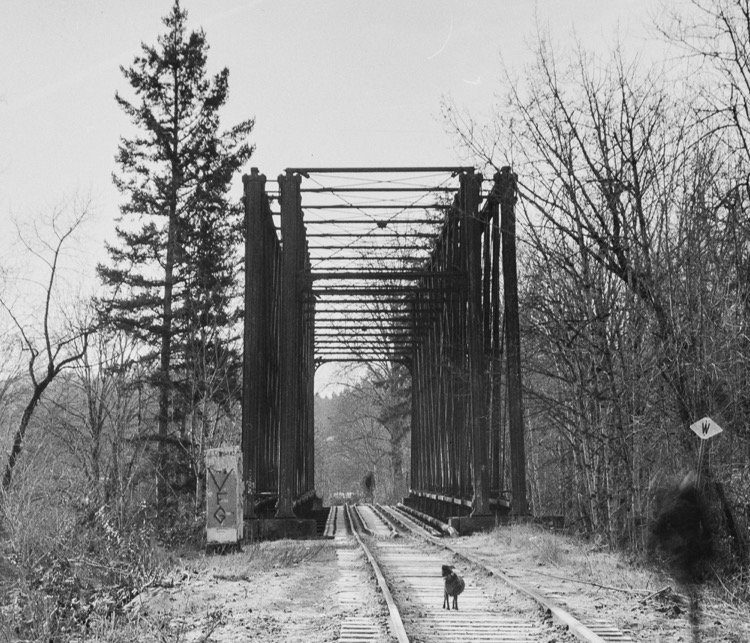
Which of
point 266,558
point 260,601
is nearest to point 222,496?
point 266,558

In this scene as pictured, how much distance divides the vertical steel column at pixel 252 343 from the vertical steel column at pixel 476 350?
485cm

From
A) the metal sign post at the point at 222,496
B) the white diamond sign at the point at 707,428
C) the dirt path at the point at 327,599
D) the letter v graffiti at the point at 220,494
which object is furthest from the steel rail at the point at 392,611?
the white diamond sign at the point at 707,428

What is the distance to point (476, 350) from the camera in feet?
65.8

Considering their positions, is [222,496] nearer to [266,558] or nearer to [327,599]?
[266,558]

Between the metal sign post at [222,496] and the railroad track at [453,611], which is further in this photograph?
the metal sign post at [222,496]

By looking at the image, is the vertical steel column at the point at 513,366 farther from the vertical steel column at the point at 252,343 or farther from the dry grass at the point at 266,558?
the vertical steel column at the point at 252,343

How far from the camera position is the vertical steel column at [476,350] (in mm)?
19578

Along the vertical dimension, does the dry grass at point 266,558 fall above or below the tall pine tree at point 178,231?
below

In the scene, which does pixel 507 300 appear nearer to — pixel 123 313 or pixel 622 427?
pixel 622 427

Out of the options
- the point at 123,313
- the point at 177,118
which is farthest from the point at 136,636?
the point at 177,118

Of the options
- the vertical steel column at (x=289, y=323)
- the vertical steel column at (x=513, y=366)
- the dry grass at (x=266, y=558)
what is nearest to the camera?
the dry grass at (x=266, y=558)

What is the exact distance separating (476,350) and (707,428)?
38.3 feet

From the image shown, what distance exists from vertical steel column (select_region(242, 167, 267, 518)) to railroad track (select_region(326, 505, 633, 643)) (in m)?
5.71

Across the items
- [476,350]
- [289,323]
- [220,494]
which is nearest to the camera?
[220,494]
